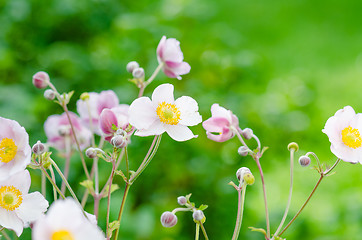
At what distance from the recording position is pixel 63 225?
1.27 feet

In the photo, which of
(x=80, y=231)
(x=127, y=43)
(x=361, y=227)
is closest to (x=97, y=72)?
(x=127, y=43)

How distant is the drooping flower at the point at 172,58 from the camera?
71cm

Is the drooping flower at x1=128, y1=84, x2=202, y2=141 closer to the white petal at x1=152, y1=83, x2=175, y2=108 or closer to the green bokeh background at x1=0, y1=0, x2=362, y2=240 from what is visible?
the white petal at x1=152, y1=83, x2=175, y2=108

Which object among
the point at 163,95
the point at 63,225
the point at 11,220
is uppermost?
the point at 163,95

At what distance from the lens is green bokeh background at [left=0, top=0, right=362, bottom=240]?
4.44 feet

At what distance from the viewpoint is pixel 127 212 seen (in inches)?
47.3

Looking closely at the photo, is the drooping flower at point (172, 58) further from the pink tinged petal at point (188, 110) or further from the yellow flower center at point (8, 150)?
the yellow flower center at point (8, 150)

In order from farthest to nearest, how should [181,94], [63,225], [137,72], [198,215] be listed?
[181,94]
[137,72]
[198,215]
[63,225]

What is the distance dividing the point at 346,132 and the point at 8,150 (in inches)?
15.4

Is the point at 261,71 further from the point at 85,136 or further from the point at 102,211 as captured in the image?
the point at 85,136

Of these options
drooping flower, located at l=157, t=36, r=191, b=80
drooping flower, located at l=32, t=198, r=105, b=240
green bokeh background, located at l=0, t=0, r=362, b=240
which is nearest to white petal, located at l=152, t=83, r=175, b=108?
drooping flower, located at l=157, t=36, r=191, b=80

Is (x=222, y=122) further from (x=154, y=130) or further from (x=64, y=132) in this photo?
(x=64, y=132)

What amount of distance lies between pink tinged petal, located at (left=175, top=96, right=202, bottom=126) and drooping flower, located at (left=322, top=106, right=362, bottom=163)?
15 cm

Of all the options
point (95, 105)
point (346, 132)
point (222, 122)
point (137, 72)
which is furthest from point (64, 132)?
point (346, 132)
